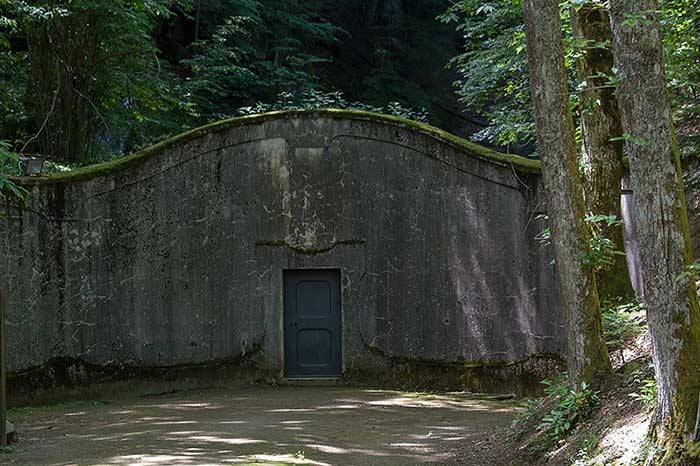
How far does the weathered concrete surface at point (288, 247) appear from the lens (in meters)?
12.5

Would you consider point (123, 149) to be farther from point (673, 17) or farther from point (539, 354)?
point (673, 17)

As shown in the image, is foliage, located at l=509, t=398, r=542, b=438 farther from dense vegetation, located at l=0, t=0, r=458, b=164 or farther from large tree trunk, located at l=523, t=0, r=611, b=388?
dense vegetation, located at l=0, t=0, r=458, b=164

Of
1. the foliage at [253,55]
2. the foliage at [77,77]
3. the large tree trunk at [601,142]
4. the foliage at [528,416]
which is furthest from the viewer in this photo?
the foliage at [253,55]

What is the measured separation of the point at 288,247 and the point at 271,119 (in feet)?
6.44

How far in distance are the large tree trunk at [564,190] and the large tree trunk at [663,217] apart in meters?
1.66

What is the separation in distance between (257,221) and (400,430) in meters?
4.65

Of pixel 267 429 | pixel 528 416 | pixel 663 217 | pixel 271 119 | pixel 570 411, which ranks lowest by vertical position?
pixel 267 429

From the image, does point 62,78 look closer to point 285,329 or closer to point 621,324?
point 285,329

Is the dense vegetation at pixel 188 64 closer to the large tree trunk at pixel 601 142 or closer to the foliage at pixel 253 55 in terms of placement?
the foliage at pixel 253 55

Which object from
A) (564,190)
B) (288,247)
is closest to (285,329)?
(288,247)

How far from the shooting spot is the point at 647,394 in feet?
20.7

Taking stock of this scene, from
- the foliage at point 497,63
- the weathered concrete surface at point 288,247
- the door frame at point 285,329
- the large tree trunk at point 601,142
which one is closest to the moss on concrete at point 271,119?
the weathered concrete surface at point 288,247

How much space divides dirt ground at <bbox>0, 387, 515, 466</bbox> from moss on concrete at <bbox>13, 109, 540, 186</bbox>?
3274mm

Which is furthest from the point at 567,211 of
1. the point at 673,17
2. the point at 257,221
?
the point at 257,221
